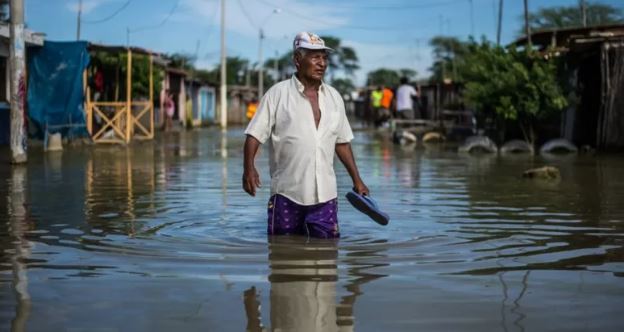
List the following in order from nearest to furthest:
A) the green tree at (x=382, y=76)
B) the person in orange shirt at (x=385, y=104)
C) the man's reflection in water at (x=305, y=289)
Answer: the man's reflection in water at (x=305, y=289), the person in orange shirt at (x=385, y=104), the green tree at (x=382, y=76)

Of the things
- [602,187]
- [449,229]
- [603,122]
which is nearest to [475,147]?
[603,122]

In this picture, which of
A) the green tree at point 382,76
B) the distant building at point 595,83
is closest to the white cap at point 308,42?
the distant building at point 595,83

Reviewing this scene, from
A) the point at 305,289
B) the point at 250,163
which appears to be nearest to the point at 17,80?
the point at 250,163

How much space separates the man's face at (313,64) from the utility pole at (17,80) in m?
9.55

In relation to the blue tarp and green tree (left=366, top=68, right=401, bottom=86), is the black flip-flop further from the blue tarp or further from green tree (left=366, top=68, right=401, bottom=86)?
green tree (left=366, top=68, right=401, bottom=86)

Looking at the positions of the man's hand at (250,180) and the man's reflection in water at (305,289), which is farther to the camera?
the man's hand at (250,180)

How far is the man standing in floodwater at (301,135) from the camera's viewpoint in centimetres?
557

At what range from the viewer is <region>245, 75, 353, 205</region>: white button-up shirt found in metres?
5.58

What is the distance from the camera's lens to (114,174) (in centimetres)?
1246

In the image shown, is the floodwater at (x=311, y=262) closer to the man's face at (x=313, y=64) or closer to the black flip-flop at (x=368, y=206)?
the black flip-flop at (x=368, y=206)

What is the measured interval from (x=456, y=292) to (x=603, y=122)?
557 inches

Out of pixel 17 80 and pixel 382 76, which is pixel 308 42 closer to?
pixel 17 80

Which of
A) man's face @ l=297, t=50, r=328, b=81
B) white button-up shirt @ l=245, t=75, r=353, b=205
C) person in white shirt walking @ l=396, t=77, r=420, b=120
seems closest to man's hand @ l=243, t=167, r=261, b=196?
white button-up shirt @ l=245, t=75, r=353, b=205

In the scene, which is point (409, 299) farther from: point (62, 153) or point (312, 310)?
point (62, 153)
